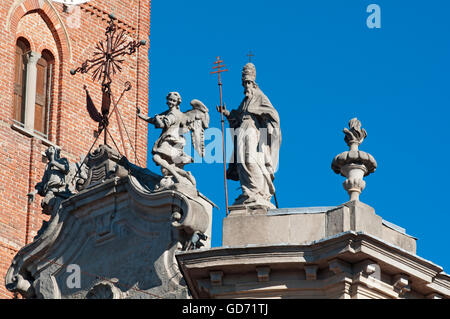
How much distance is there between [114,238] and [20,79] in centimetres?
1000

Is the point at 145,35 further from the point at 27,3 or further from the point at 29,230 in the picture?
the point at 29,230

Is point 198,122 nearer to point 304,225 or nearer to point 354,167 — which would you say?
point 304,225

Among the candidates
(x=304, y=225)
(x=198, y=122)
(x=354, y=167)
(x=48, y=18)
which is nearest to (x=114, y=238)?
(x=198, y=122)

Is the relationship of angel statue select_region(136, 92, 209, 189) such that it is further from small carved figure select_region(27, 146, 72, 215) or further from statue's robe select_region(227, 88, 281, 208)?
small carved figure select_region(27, 146, 72, 215)

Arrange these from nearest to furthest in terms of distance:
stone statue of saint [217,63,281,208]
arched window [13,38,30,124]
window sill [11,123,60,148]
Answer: stone statue of saint [217,63,281,208] → window sill [11,123,60,148] → arched window [13,38,30,124]

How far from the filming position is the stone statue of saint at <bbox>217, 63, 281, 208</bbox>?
98.2ft

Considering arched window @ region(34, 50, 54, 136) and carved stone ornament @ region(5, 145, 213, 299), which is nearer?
carved stone ornament @ region(5, 145, 213, 299)

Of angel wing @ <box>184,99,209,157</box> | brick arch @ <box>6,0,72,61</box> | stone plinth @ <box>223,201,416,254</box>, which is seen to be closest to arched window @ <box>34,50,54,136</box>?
brick arch @ <box>6,0,72,61</box>

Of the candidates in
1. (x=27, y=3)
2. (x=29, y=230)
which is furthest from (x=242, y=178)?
(x=27, y=3)

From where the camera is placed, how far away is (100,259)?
32125mm

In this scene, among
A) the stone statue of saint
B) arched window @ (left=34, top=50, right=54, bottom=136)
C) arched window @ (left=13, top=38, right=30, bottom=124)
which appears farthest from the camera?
arched window @ (left=34, top=50, right=54, bottom=136)

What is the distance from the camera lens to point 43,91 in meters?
41.7

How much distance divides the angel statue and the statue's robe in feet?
3.88

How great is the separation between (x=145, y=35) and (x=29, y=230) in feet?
20.5
